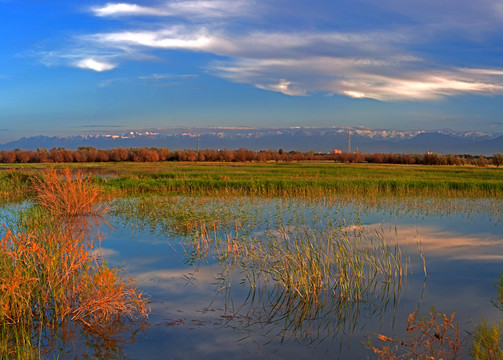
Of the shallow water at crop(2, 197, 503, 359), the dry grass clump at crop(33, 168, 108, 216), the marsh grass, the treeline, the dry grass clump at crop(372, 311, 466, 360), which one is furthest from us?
the treeline

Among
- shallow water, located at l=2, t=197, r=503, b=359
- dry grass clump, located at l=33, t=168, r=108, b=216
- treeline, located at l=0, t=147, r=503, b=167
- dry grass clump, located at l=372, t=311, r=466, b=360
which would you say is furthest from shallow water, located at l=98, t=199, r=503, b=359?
treeline, located at l=0, t=147, r=503, b=167

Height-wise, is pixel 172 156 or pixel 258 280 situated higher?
pixel 172 156

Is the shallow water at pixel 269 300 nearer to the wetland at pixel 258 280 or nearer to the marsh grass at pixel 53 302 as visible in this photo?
the wetland at pixel 258 280

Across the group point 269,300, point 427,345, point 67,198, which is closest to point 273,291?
point 269,300

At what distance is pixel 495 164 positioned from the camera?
69.2 m

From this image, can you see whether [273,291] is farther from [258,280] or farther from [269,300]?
[258,280]

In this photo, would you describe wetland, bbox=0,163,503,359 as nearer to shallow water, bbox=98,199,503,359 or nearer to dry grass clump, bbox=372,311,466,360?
shallow water, bbox=98,199,503,359

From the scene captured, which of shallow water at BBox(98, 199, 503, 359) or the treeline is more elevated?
the treeline

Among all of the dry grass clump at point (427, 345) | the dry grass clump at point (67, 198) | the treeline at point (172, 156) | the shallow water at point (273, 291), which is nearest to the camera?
the dry grass clump at point (427, 345)

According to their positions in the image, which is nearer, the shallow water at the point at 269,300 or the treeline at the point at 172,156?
the shallow water at the point at 269,300

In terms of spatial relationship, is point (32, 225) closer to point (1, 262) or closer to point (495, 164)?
point (1, 262)

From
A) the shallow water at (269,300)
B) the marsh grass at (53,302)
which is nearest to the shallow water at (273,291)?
the shallow water at (269,300)

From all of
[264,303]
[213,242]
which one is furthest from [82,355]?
[213,242]

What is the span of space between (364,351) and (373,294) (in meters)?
2.36
